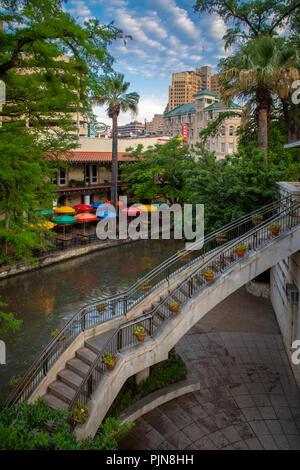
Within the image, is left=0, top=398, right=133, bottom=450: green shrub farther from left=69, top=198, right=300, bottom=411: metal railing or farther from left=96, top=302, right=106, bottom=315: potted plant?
left=96, top=302, right=106, bottom=315: potted plant

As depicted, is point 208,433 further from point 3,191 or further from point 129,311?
point 3,191

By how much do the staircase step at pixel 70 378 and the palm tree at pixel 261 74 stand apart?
50.4 feet

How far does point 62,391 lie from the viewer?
8.84 m

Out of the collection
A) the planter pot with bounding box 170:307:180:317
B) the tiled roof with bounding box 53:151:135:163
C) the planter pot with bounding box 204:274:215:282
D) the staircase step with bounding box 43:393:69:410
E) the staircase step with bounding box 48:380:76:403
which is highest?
the tiled roof with bounding box 53:151:135:163

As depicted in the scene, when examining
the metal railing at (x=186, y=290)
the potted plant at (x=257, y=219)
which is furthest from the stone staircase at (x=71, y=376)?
the potted plant at (x=257, y=219)

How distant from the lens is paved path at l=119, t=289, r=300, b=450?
888cm

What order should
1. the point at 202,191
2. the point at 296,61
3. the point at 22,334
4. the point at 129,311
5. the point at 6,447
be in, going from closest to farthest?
the point at 6,447, the point at 129,311, the point at 22,334, the point at 202,191, the point at 296,61

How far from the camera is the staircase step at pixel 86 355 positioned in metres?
9.65

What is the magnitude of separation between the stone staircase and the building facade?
6492 cm

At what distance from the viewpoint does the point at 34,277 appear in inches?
814

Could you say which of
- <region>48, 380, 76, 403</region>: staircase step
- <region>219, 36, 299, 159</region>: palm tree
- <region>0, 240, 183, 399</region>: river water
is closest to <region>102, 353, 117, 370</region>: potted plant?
<region>48, 380, 76, 403</region>: staircase step
